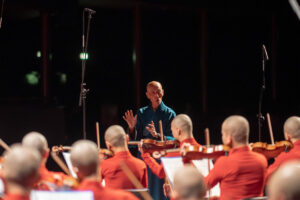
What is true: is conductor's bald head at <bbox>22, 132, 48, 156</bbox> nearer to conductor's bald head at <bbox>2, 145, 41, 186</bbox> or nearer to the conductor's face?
conductor's bald head at <bbox>2, 145, 41, 186</bbox>

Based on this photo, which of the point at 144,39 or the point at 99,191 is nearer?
the point at 99,191

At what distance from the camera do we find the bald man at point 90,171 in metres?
2.19

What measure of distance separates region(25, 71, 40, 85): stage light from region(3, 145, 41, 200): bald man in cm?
389

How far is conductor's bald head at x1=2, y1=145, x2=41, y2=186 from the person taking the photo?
76.0 inches

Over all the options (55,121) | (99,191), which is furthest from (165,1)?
(99,191)

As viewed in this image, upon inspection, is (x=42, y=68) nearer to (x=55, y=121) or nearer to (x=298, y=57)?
(x=55, y=121)

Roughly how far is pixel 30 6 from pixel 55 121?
1.41 m

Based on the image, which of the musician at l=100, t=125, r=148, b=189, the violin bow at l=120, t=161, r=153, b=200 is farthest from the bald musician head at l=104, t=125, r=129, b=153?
the violin bow at l=120, t=161, r=153, b=200

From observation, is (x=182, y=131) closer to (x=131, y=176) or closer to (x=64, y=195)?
(x=131, y=176)

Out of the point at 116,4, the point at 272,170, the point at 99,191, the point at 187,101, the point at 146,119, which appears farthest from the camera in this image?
the point at 187,101

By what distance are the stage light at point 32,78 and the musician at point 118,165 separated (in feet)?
8.42

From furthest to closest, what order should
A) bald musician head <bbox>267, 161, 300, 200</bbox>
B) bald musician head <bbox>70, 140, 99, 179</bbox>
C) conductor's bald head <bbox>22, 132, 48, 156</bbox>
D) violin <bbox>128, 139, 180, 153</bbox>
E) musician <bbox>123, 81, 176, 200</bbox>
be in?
1. musician <bbox>123, 81, 176, 200</bbox>
2. violin <bbox>128, 139, 180, 153</bbox>
3. conductor's bald head <bbox>22, 132, 48, 156</bbox>
4. bald musician head <bbox>70, 140, 99, 179</bbox>
5. bald musician head <bbox>267, 161, 300, 200</bbox>

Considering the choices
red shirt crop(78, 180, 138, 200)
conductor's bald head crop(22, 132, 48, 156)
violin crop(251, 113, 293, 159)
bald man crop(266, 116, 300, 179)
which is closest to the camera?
red shirt crop(78, 180, 138, 200)

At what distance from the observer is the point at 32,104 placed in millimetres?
5617
